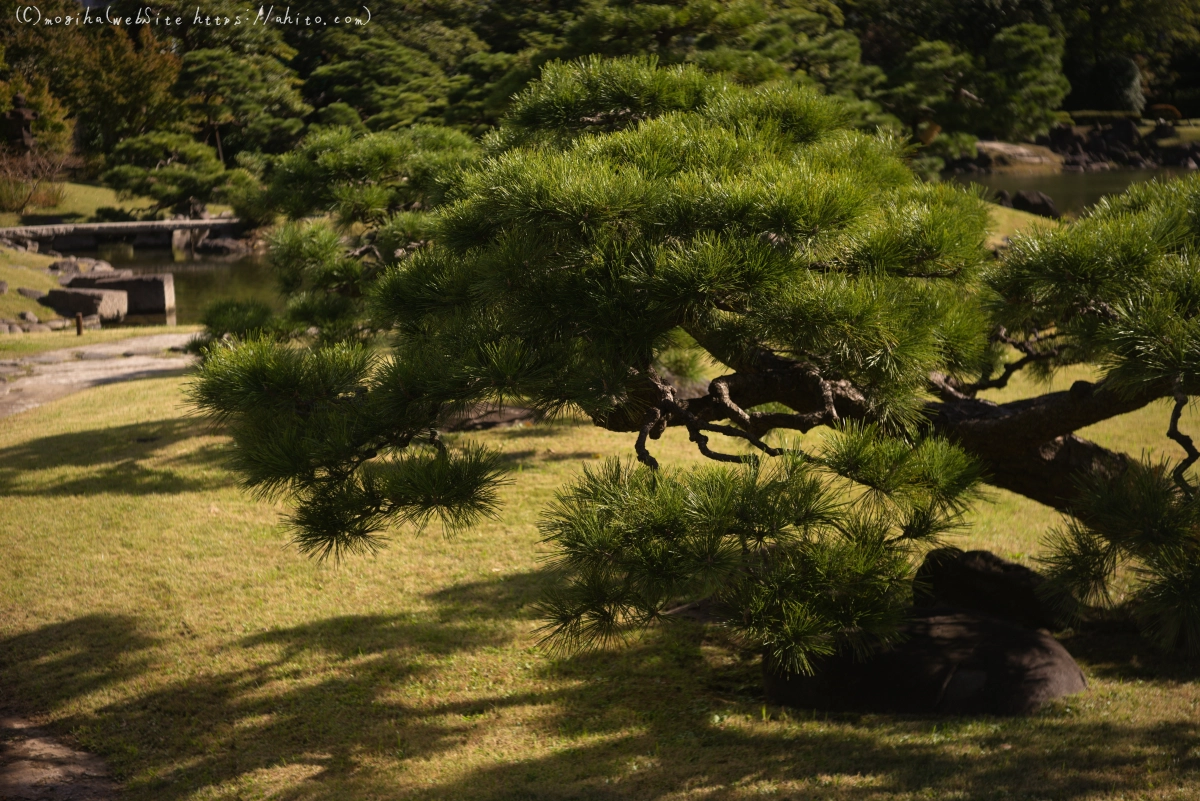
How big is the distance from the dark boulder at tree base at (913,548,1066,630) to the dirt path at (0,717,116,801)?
131 inches

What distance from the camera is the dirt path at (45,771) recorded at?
3.42m

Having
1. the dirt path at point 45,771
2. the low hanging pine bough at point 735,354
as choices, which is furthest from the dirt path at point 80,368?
the low hanging pine bough at point 735,354

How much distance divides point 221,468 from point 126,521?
1128mm

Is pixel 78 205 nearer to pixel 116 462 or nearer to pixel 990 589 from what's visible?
pixel 116 462

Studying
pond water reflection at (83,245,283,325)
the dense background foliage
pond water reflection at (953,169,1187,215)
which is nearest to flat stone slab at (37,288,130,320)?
pond water reflection at (83,245,283,325)

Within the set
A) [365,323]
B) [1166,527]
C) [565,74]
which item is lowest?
[1166,527]

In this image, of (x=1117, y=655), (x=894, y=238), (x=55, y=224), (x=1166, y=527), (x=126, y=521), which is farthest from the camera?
(x=55, y=224)

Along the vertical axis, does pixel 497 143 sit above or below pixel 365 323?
above

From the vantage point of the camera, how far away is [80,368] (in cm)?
1084

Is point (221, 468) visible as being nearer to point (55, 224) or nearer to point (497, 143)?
point (497, 143)

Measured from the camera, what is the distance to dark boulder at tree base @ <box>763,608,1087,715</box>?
3516 mm

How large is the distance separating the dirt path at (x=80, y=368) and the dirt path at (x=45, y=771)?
5.77m

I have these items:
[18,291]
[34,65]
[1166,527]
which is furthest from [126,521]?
[34,65]

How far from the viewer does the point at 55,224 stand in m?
24.2
